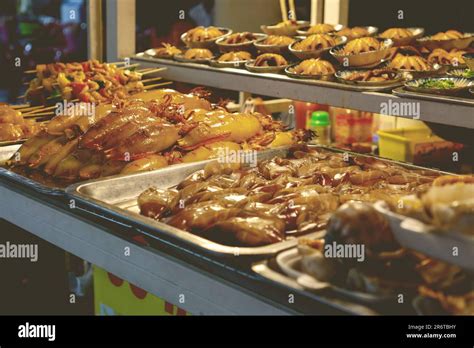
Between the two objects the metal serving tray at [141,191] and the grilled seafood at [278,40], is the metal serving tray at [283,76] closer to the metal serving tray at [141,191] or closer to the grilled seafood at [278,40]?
the grilled seafood at [278,40]

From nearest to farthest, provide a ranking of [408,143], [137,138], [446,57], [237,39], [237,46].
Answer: [137,138] → [446,57] → [237,46] → [237,39] → [408,143]

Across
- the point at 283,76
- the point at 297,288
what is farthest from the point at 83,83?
the point at 297,288

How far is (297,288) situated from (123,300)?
1.22 m

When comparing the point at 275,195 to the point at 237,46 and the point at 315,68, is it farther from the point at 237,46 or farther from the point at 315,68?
the point at 237,46

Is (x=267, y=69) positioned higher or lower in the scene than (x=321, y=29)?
lower

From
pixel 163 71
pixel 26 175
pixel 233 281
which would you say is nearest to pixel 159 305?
pixel 233 281

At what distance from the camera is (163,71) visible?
516 cm

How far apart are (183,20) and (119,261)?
17.0 ft

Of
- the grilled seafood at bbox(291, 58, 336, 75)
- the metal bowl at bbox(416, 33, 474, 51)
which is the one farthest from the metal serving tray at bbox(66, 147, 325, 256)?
the metal bowl at bbox(416, 33, 474, 51)

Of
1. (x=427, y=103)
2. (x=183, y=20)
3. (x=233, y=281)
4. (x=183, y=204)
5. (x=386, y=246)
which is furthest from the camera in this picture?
(x=183, y=20)

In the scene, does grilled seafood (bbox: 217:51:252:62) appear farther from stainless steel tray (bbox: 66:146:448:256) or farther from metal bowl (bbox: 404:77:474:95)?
stainless steel tray (bbox: 66:146:448:256)

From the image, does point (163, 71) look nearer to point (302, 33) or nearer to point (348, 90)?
point (302, 33)

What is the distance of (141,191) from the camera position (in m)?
2.87

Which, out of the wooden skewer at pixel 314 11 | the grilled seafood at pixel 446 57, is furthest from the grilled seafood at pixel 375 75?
the wooden skewer at pixel 314 11
